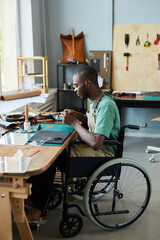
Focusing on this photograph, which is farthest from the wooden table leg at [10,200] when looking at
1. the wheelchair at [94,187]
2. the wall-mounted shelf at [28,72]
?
the wall-mounted shelf at [28,72]

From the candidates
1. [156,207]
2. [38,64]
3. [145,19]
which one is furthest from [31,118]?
[145,19]

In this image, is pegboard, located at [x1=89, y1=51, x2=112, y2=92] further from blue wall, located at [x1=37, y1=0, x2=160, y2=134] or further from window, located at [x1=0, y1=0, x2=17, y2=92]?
window, located at [x1=0, y1=0, x2=17, y2=92]

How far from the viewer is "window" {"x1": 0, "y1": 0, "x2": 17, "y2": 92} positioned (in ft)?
12.5

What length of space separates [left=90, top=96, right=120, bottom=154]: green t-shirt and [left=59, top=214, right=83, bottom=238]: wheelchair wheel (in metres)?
0.63

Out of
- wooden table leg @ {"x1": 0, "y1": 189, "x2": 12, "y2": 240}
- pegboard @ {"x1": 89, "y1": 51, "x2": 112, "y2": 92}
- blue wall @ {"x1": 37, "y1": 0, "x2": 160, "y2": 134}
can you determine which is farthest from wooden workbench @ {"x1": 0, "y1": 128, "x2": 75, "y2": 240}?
blue wall @ {"x1": 37, "y1": 0, "x2": 160, "y2": 134}

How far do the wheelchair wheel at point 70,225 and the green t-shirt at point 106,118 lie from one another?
63cm

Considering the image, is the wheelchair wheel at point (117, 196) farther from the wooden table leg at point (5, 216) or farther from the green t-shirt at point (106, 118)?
the wooden table leg at point (5, 216)

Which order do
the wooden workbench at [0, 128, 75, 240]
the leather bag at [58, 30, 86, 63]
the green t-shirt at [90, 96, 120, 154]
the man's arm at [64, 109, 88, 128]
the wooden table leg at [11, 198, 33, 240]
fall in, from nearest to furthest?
the wooden workbench at [0, 128, 75, 240] → the wooden table leg at [11, 198, 33, 240] → the green t-shirt at [90, 96, 120, 154] → the man's arm at [64, 109, 88, 128] → the leather bag at [58, 30, 86, 63]

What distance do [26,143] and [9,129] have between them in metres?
→ 0.43

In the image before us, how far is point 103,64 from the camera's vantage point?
14.6 ft

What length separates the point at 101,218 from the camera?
222 centimetres

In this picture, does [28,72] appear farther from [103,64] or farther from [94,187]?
[94,187]

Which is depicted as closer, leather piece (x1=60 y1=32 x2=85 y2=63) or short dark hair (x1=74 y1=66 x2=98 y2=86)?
short dark hair (x1=74 y1=66 x2=98 y2=86)

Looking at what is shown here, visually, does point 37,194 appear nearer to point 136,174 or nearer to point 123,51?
point 136,174
